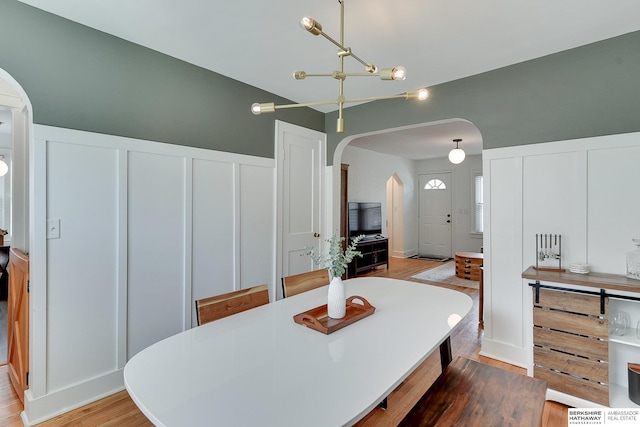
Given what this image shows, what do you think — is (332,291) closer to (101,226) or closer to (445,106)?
(101,226)

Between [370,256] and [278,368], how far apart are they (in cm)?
499

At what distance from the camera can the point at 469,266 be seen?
543 cm

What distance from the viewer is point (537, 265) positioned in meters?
2.48

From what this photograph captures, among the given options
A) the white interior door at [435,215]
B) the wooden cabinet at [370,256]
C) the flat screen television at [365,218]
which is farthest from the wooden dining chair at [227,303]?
the white interior door at [435,215]

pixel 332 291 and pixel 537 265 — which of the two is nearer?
pixel 332 291

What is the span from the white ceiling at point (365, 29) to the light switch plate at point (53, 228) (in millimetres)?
1330

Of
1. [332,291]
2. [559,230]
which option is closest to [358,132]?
[559,230]

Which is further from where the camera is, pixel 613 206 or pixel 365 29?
pixel 613 206

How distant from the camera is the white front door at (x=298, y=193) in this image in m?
3.39

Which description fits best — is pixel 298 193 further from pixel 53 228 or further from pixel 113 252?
pixel 53 228

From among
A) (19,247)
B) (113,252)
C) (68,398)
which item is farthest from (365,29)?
(19,247)

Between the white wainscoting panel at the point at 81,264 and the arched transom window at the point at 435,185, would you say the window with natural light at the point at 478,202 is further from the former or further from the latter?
the white wainscoting panel at the point at 81,264

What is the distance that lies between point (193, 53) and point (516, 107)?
8.90 feet

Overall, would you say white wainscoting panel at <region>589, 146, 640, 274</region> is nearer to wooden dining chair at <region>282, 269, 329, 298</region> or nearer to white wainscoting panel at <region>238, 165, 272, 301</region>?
wooden dining chair at <region>282, 269, 329, 298</region>
